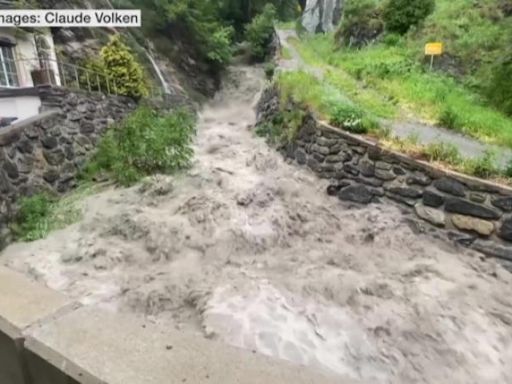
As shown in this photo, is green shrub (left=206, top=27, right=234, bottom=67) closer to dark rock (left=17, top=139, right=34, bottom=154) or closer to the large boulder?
the large boulder

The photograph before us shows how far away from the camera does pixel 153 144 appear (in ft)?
19.3

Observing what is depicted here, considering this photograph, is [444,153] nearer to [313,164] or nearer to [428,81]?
[313,164]

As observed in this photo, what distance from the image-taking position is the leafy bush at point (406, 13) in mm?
9398

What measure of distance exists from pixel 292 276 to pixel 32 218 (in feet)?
11.2

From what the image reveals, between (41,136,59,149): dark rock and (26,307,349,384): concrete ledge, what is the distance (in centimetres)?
526

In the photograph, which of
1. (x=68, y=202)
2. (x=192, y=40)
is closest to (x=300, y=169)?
(x=68, y=202)

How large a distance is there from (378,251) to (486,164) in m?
1.40

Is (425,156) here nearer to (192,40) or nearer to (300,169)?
(300,169)

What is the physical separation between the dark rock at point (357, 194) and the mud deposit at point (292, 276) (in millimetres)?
147

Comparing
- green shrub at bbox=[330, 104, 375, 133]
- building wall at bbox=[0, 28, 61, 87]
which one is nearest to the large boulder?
building wall at bbox=[0, 28, 61, 87]

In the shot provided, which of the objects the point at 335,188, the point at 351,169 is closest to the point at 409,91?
the point at 351,169

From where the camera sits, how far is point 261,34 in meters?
16.9

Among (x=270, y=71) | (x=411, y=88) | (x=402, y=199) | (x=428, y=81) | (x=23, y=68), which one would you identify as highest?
(x=23, y=68)

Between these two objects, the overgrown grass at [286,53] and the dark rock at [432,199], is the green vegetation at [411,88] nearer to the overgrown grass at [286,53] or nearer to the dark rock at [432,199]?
the dark rock at [432,199]
